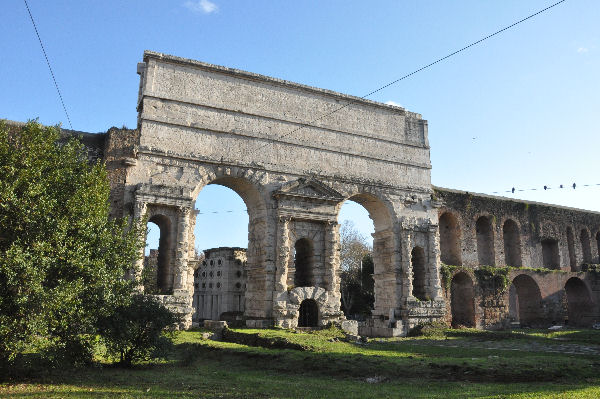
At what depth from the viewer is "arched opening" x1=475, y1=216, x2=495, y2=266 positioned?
27.4 m

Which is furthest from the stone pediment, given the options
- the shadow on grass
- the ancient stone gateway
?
the shadow on grass

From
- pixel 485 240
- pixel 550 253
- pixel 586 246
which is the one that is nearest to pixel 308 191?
pixel 485 240

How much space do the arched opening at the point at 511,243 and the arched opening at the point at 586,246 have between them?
608cm

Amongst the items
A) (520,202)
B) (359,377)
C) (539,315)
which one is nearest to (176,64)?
(359,377)

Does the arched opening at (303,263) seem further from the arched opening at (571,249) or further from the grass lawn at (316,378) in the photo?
the arched opening at (571,249)

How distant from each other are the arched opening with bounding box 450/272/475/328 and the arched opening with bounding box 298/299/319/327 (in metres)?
8.98

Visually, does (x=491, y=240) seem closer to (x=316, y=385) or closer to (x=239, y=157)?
(x=239, y=157)

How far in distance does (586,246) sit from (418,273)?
16.0 m

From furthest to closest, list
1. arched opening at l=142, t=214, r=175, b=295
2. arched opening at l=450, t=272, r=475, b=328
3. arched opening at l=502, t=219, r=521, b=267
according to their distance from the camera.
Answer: arched opening at l=502, t=219, r=521, b=267, arched opening at l=450, t=272, r=475, b=328, arched opening at l=142, t=214, r=175, b=295

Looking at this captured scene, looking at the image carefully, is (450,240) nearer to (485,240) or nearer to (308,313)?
(485,240)

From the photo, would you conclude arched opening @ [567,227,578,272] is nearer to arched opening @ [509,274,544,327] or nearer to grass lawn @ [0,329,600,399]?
arched opening @ [509,274,544,327]

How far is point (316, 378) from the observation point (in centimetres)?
983

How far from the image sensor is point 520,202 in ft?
95.1

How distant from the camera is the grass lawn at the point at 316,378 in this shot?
7469 mm
